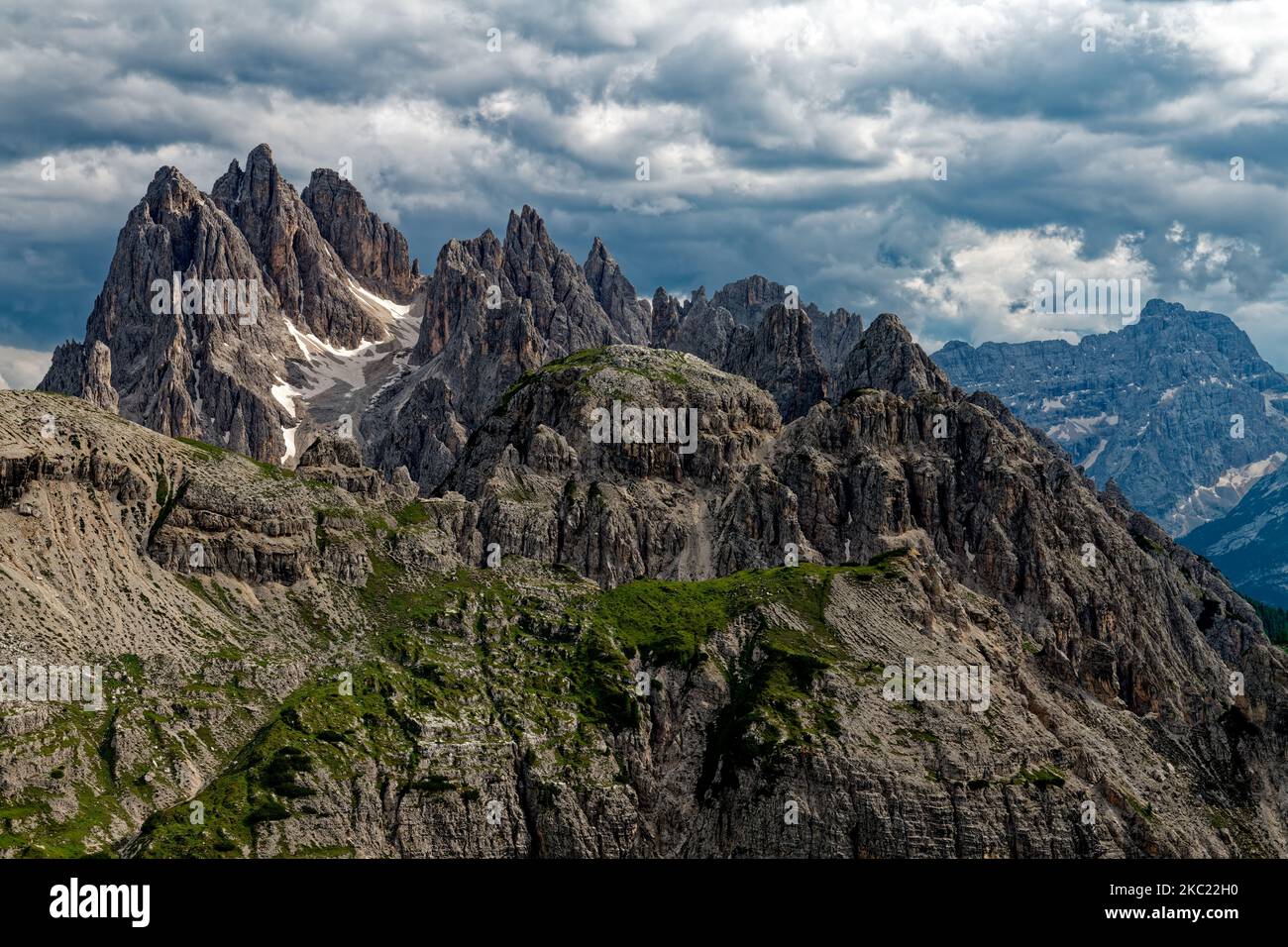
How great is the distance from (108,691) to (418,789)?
42219mm
